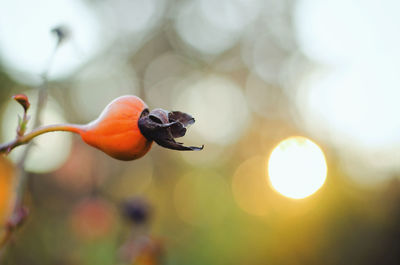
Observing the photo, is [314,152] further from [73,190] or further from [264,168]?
[73,190]

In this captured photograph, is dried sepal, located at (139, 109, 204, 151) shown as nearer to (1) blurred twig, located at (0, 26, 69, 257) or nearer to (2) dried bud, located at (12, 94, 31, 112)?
(2) dried bud, located at (12, 94, 31, 112)

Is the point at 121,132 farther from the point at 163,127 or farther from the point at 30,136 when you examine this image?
the point at 30,136

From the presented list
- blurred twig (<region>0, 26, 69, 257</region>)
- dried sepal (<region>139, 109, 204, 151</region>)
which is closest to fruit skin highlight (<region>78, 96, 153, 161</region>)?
dried sepal (<region>139, 109, 204, 151</region>)

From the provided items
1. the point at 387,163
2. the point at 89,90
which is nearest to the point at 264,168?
the point at 387,163

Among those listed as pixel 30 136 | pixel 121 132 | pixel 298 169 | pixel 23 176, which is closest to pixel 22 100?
pixel 30 136

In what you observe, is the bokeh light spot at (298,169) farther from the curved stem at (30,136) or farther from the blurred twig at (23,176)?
the curved stem at (30,136)
